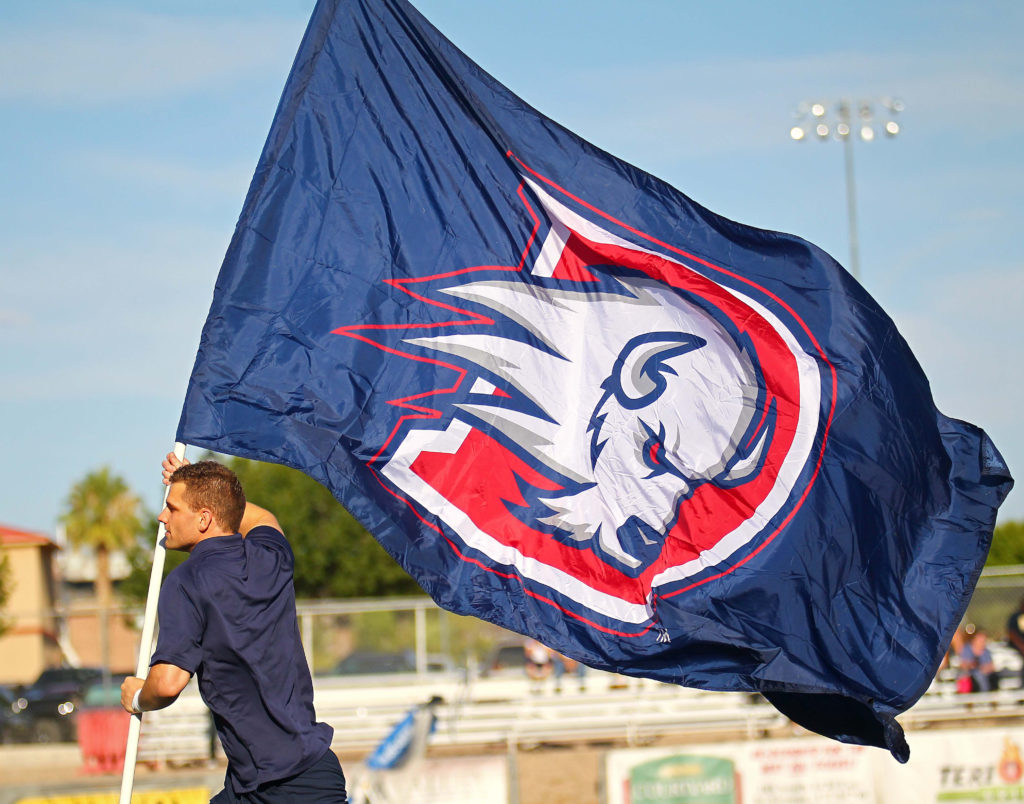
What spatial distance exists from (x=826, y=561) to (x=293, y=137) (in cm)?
285

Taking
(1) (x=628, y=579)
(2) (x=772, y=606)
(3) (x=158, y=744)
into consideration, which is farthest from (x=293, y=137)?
(3) (x=158, y=744)

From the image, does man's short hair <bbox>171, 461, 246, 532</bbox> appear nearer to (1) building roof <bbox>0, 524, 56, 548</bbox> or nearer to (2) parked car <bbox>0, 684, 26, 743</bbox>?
(2) parked car <bbox>0, 684, 26, 743</bbox>

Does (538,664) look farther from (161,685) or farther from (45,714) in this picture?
(161,685)

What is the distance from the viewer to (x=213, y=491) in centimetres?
390

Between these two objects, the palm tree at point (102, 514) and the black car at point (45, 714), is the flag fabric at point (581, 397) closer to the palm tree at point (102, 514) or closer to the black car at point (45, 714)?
the black car at point (45, 714)

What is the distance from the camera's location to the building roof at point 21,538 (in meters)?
52.2

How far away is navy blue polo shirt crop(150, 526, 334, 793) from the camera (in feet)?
12.1

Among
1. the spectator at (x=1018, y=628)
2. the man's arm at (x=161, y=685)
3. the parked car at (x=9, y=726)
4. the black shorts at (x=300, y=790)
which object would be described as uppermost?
the man's arm at (x=161, y=685)

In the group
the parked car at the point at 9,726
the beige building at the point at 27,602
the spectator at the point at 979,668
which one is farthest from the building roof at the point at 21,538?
the spectator at the point at 979,668

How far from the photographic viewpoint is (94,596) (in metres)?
70.9

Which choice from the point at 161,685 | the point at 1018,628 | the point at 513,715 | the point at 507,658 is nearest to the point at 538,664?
the point at 513,715

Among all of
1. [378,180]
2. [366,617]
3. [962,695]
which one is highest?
[378,180]

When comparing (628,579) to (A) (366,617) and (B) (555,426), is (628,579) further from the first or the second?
(A) (366,617)

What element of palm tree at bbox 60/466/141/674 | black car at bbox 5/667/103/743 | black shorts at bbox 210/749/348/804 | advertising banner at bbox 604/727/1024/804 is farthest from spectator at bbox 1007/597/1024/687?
palm tree at bbox 60/466/141/674
